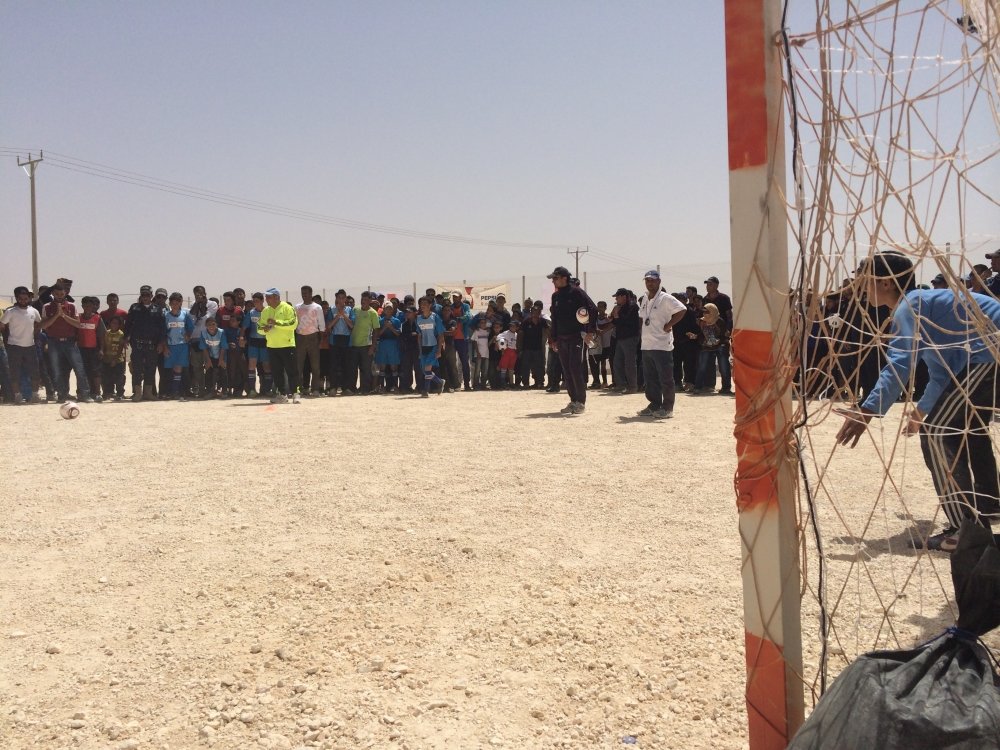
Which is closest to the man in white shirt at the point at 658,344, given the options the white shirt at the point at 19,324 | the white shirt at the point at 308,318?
the white shirt at the point at 308,318

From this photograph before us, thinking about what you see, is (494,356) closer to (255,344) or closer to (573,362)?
(255,344)

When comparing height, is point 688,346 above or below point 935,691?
above

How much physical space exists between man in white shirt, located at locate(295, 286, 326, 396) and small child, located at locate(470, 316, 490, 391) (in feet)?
9.13

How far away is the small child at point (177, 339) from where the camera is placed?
42.8ft

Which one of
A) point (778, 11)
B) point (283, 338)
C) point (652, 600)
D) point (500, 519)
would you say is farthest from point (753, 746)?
point (283, 338)

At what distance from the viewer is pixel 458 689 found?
9.42 feet

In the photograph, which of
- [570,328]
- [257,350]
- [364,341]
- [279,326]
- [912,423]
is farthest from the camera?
[364,341]

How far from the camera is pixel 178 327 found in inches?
514

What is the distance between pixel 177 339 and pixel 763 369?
41.0ft

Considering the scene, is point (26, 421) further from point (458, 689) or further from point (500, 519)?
point (458, 689)

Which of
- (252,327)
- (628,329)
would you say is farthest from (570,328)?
(252,327)

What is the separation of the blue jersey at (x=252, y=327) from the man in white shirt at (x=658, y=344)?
264 inches

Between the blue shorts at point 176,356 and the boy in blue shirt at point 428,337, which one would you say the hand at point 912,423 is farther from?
the blue shorts at point 176,356

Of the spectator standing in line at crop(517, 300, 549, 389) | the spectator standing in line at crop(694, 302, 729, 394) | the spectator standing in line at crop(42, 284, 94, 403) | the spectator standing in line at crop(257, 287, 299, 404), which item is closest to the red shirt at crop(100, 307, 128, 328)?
the spectator standing in line at crop(42, 284, 94, 403)
